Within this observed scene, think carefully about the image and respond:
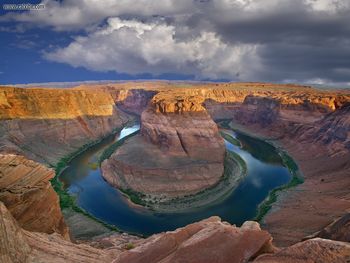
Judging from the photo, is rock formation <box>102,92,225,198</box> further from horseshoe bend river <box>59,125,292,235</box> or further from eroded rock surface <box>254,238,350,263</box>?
eroded rock surface <box>254,238,350,263</box>

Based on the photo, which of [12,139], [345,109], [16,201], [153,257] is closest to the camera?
[153,257]

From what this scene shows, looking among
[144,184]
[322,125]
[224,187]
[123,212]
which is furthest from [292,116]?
[123,212]

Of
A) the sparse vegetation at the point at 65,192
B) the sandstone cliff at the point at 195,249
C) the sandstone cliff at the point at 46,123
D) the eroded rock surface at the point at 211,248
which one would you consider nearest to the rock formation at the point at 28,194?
the sandstone cliff at the point at 195,249

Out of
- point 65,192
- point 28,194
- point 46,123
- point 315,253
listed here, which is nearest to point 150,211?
point 65,192

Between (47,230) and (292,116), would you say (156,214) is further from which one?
(292,116)

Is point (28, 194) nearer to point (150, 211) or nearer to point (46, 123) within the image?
point (150, 211)

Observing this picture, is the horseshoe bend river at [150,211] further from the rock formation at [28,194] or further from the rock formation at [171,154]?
the rock formation at [28,194]
